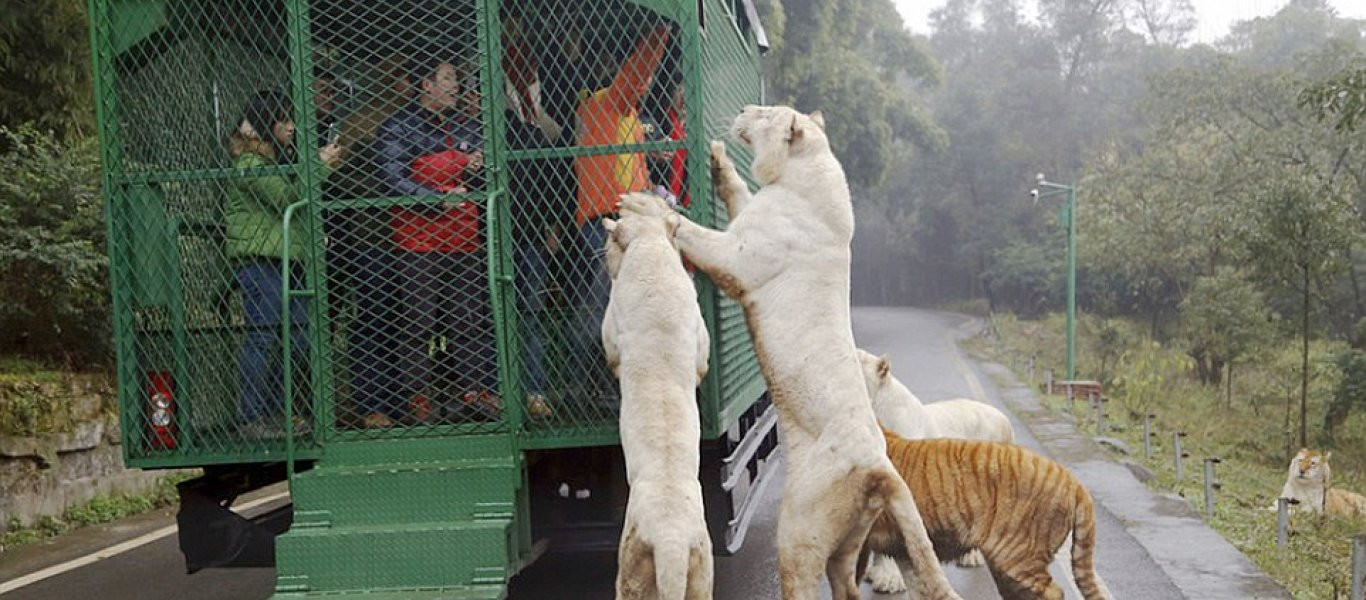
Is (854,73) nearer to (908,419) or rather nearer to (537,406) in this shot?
(908,419)

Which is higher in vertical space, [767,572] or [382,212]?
[382,212]

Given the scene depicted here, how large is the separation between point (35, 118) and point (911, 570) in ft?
30.4

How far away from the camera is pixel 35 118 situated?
1090 centimetres

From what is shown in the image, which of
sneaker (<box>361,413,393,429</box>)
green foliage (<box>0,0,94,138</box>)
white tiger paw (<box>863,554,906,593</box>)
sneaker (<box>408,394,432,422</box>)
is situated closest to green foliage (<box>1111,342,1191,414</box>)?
white tiger paw (<box>863,554,906,593</box>)

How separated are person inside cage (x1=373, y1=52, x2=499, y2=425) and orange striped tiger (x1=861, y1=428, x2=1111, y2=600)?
1.88 m

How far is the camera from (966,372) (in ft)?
79.9

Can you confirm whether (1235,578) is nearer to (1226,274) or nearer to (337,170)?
(337,170)

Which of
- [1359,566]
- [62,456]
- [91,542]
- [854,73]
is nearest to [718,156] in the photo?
[1359,566]

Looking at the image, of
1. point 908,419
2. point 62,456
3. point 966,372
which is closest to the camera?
point 908,419

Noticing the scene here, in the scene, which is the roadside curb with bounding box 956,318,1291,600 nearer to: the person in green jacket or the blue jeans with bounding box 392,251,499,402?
the blue jeans with bounding box 392,251,499,402

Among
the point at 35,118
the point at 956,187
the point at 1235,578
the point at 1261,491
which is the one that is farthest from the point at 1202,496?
the point at 956,187

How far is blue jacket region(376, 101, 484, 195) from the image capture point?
551cm

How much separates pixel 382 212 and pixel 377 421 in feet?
2.96

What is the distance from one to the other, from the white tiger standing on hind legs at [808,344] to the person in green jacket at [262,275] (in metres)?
1.60
